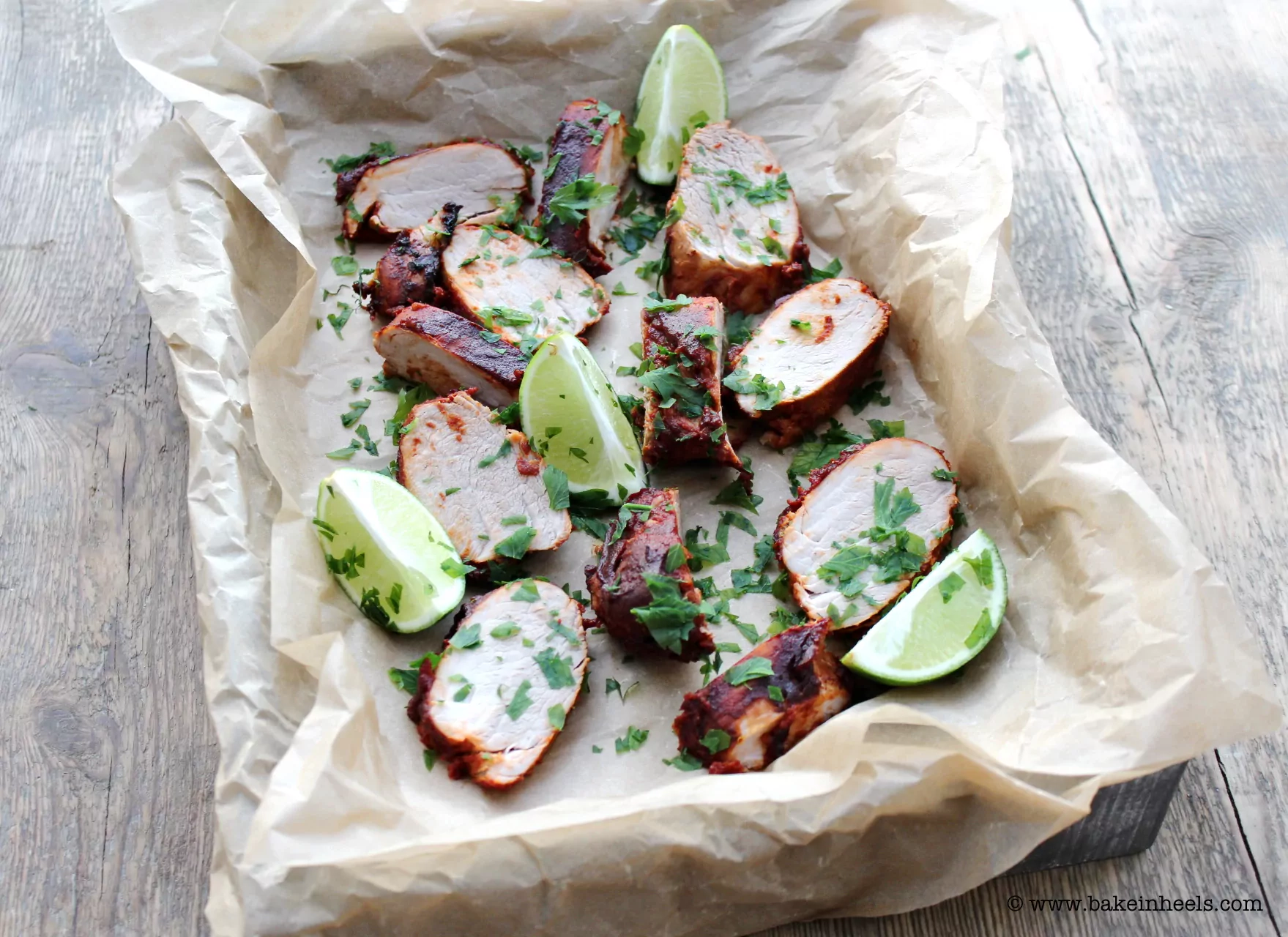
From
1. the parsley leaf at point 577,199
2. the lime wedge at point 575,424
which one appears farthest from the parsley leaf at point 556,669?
the parsley leaf at point 577,199

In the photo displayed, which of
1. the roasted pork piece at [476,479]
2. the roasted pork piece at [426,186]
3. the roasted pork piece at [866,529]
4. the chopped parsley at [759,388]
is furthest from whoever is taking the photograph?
the roasted pork piece at [426,186]

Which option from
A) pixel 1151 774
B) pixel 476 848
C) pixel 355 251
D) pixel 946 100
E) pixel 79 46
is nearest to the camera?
pixel 476 848

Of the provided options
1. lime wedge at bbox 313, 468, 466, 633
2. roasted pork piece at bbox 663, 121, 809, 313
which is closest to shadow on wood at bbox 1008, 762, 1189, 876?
lime wedge at bbox 313, 468, 466, 633

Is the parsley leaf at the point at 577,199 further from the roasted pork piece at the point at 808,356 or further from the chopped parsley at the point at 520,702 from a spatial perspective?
the chopped parsley at the point at 520,702

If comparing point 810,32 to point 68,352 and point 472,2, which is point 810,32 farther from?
point 68,352

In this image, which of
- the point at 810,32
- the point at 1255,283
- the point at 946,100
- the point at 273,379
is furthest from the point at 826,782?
the point at 810,32

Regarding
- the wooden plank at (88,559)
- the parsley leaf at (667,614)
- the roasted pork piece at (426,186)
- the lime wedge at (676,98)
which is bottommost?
the wooden plank at (88,559)

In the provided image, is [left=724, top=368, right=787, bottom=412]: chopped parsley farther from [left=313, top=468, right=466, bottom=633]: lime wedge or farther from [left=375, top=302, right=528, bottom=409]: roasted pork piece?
[left=313, top=468, right=466, bottom=633]: lime wedge

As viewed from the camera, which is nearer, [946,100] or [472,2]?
[946,100]

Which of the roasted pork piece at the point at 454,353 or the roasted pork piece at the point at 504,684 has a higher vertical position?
the roasted pork piece at the point at 454,353
